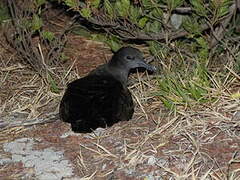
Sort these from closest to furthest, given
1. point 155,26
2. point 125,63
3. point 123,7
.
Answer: point 123,7 < point 125,63 < point 155,26

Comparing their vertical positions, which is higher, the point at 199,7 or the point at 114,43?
the point at 199,7

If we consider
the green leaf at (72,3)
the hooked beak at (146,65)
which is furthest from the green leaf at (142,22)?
the green leaf at (72,3)

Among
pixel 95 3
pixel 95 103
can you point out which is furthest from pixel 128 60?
pixel 95 103

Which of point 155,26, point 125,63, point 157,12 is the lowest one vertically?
point 125,63

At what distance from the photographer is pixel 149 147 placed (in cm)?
574

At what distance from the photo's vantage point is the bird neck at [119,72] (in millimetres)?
7000

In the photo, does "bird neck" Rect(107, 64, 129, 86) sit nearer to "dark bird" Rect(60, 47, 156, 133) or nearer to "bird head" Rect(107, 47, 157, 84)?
"bird head" Rect(107, 47, 157, 84)

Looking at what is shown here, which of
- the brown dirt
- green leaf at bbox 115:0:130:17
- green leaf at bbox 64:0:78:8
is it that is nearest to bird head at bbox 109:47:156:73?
the brown dirt

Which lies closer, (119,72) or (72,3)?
(72,3)

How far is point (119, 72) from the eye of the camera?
7.05m

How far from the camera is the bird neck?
7.00m

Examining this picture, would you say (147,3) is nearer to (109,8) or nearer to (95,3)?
(109,8)

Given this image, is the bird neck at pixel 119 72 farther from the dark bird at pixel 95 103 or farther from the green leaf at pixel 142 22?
the green leaf at pixel 142 22

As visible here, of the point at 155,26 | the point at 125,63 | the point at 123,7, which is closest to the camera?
the point at 123,7
